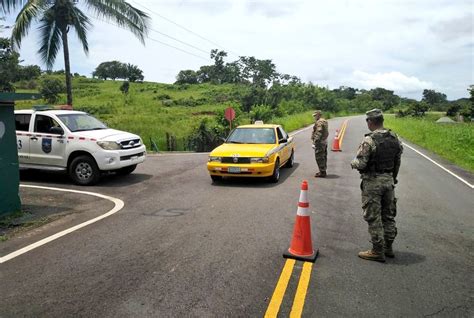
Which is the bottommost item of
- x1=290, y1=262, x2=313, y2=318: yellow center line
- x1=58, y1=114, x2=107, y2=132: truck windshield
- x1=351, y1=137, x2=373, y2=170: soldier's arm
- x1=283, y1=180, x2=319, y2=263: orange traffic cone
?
x1=290, y1=262, x2=313, y2=318: yellow center line

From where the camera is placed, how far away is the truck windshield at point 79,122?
1021cm

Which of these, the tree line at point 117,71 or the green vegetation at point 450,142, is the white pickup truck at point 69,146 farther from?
the tree line at point 117,71

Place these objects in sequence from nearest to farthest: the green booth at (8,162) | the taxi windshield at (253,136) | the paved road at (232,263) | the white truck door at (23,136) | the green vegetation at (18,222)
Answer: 1. the paved road at (232,263)
2. the green vegetation at (18,222)
3. the green booth at (8,162)
4. the white truck door at (23,136)
5. the taxi windshield at (253,136)

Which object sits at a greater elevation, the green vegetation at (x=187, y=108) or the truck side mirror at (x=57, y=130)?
the green vegetation at (x=187, y=108)

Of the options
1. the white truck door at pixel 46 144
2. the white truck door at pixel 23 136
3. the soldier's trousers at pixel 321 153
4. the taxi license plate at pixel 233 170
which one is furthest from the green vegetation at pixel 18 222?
the soldier's trousers at pixel 321 153

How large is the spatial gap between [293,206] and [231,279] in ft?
11.8

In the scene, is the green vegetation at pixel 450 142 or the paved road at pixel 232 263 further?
the green vegetation at pixel 450 142

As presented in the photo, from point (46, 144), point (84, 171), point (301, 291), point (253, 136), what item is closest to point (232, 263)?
point (301, 291)

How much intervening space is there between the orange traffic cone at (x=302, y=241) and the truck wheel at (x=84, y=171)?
631 centimetres

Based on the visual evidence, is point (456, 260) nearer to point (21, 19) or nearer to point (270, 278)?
point (270, 278)

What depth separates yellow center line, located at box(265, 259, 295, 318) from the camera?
12.2 ft

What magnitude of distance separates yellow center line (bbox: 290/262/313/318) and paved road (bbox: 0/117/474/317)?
63 mm

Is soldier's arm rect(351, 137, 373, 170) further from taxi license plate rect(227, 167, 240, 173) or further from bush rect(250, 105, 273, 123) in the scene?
bush rect(250, 105, 273, 123)

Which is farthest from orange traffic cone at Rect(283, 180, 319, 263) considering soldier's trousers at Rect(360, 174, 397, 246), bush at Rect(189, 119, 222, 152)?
bush at Rect(189, 119, 222, 152)
